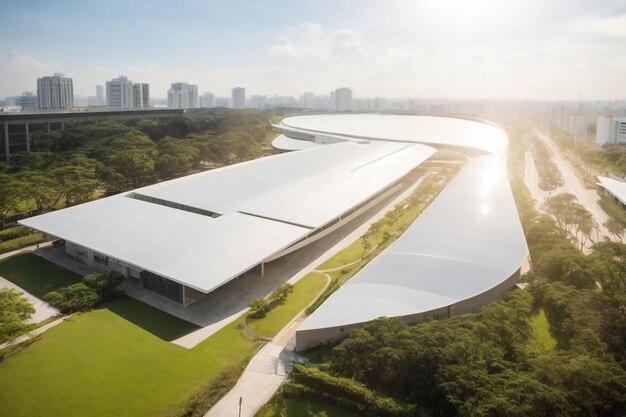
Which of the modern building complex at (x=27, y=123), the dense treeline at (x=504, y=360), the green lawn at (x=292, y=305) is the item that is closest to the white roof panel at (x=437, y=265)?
the dense treeline at (x=504, y=360)

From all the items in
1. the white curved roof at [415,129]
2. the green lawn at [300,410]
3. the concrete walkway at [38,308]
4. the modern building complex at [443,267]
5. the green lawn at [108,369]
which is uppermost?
the white curved roof at [415,129]

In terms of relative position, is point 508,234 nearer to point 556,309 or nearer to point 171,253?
point 556,309

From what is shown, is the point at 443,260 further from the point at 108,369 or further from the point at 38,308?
the point at 38,308

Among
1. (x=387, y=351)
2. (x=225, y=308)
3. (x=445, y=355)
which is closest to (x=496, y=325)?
(x=445, y=355)

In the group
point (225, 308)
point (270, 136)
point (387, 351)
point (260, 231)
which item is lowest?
point (225, 308)

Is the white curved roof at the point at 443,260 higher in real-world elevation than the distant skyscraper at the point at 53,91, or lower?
lower

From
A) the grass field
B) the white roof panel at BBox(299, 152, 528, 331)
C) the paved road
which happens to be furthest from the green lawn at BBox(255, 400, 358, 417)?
the paved road

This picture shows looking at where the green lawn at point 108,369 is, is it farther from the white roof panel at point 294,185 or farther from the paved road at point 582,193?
the paved road at point 582,193
